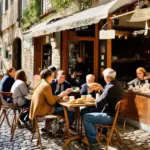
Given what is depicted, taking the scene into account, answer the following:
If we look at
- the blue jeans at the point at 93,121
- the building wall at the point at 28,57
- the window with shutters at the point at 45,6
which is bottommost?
the blue jeans at the point at 93,121

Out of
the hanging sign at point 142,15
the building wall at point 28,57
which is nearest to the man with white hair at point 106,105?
the hanging sign at point 142,15

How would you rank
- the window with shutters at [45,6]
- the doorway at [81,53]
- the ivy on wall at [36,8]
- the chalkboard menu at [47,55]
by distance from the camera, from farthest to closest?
the window with shutters at [45,6]
the chalkboard menu at [47,55]
the doorway at [81,53]
the ivy on wall at [36,8]

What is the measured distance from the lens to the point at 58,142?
611 cm

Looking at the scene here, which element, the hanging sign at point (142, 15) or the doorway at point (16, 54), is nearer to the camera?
the hanging sign at point (142, 15)

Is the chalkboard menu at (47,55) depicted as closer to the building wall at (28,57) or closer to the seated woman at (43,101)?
the building wall at (28,57)

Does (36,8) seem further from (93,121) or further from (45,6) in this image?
(93,121)

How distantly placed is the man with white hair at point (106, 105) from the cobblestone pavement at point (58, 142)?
1.43 feet

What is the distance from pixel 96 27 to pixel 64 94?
4.80 meters

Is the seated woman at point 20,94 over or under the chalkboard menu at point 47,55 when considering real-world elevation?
under

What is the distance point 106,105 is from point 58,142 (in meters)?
1.34

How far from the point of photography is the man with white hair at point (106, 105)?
5.40m

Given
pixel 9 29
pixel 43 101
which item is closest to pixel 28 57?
pixel 9 29

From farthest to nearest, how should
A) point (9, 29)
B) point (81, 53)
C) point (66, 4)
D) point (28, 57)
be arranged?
point (9, 29), point (28, 57), point (81, 53), point (66, 4)

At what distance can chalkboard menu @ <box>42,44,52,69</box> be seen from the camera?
12859 mm
